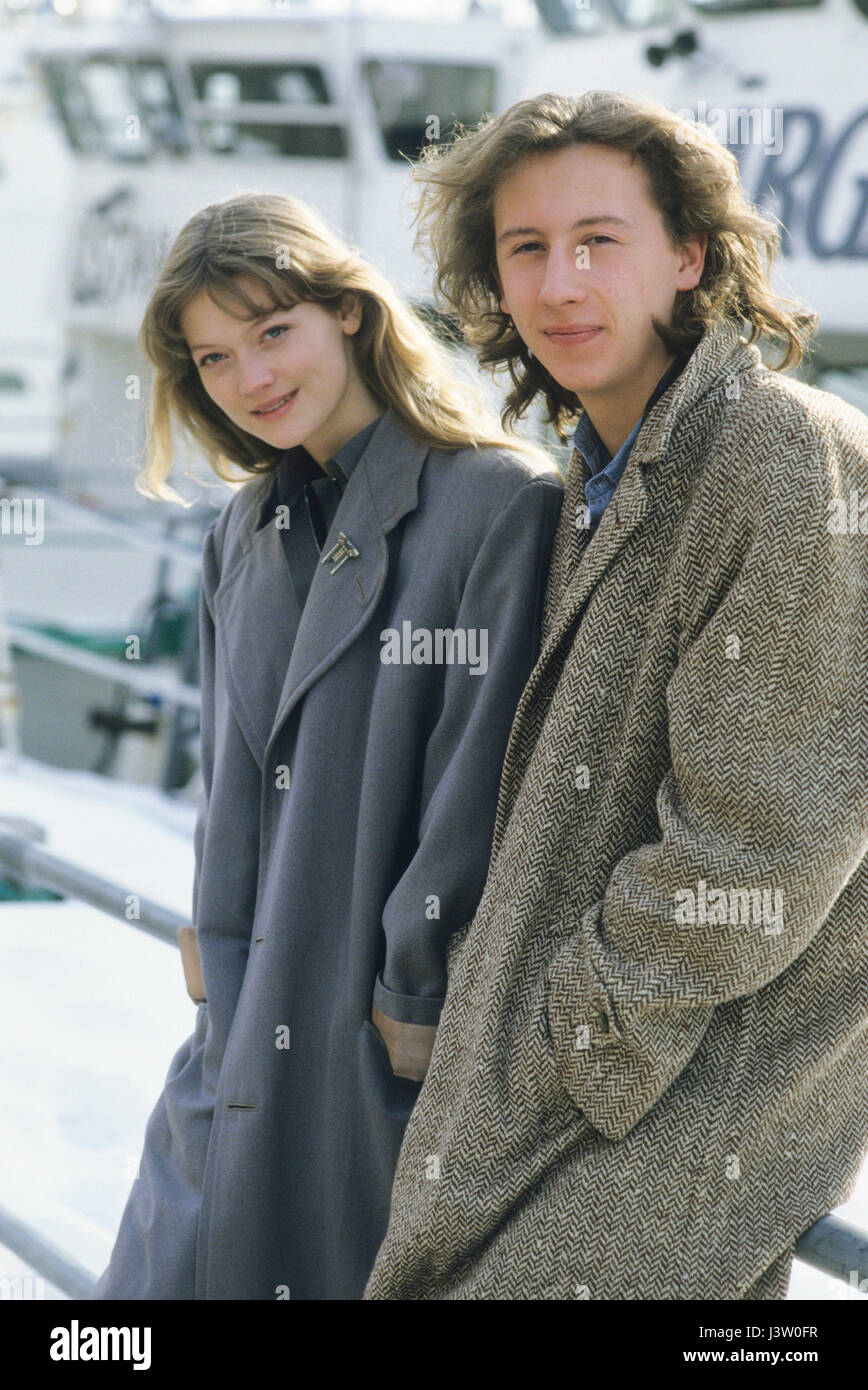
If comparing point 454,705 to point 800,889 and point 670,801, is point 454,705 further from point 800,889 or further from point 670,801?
point 800,889

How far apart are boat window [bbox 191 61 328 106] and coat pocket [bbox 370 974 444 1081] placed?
10.9m

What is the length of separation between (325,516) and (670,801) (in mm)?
611

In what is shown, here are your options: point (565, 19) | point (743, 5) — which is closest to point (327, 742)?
point (743, 5)

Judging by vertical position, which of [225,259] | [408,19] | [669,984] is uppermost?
[408,19]

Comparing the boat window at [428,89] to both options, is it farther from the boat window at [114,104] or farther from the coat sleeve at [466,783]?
the coat sleeve at [466,783]

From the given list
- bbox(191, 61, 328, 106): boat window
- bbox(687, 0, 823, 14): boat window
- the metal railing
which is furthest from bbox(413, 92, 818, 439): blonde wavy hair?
bbox(191, 61, 328, 106): boat window

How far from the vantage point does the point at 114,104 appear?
1211cm

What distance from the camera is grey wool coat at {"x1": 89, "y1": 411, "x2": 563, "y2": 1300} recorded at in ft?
4.41

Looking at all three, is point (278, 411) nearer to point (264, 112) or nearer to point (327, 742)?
point (327, 742)

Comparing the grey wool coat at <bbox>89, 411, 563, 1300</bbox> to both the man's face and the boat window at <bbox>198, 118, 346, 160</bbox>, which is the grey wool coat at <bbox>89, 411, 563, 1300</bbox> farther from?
the boat window at <bbox>198, 118, 346, 160</bbox>

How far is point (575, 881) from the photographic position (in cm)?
117

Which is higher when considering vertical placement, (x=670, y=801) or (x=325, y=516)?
(x=325, y=516)
